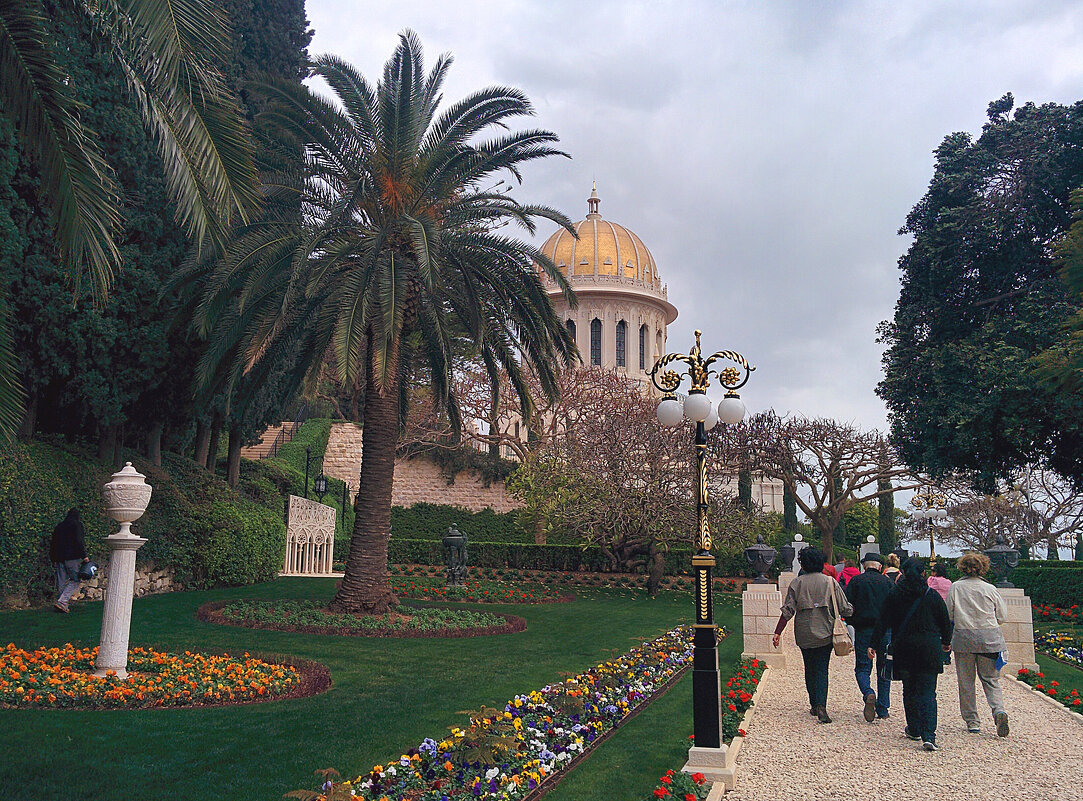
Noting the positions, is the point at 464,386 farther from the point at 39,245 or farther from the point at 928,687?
the point at 928,687

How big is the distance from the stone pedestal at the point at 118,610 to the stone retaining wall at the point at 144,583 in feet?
23.1

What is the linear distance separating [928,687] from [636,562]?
71.9 feet

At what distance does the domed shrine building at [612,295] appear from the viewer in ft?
180

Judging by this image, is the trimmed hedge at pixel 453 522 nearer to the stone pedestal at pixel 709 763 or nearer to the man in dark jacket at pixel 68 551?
the man in dark jacket at pixel 68 551

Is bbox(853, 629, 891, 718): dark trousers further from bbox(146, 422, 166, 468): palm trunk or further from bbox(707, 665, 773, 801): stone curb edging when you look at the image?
bbox(146, 422, 166, 468): palm trunk

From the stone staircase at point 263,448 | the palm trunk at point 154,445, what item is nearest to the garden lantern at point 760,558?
the palm trunk at point 154,445

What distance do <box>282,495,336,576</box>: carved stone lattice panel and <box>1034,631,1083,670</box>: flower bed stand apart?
1760 centimetres

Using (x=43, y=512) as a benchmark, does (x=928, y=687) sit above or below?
below

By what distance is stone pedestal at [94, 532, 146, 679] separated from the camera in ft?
27.4

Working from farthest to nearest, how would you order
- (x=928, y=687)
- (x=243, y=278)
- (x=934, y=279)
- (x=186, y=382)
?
(x=934, y=279)
(x=186, y=382)
(x=243, y=278)
(x=928, y=687)

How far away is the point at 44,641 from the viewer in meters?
10.1

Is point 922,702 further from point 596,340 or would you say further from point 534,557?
point 596,340

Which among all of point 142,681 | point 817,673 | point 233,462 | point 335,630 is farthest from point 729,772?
point 233,462

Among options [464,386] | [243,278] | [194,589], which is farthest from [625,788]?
[464,386]
